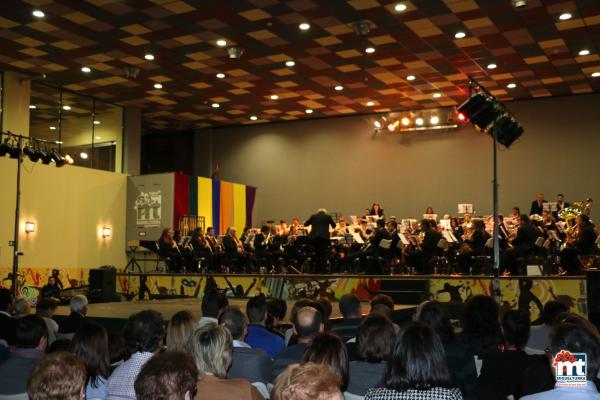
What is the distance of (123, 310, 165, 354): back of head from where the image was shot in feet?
12.5

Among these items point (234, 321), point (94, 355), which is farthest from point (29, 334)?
point (234, 321)

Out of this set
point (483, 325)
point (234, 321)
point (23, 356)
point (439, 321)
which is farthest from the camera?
point (483, 325)

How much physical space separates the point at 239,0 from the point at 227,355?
8.94m

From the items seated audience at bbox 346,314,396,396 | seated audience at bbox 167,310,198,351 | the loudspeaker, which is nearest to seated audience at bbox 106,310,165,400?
seated audience at bbox 167,310,198,351

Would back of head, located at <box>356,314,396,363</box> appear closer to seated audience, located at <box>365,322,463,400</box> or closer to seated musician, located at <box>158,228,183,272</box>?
seated audience, located at <box>365,322,463,400</box>

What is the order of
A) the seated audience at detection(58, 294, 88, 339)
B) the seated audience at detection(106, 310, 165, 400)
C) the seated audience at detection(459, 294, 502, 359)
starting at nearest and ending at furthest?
1. the seated audience at detection(106, 310, 165, 400)
2. the seated audience at detection(459, 294, 502, 359)
3. the seated audience at detection(58, 294, 88, 339)

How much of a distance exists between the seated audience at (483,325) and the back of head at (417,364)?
1726 millimetres

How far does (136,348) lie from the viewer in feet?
12.6

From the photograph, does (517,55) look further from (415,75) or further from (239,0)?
(239,0)

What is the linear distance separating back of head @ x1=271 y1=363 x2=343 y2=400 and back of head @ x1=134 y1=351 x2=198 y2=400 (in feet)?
1.78

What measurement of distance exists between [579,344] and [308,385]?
1.25 metres

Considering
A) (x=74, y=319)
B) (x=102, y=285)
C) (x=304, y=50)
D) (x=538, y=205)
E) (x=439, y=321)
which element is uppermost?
(x=304, y=50)

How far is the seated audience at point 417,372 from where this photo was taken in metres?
2.52

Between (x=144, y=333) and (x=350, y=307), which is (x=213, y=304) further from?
(x=144, y=333)
